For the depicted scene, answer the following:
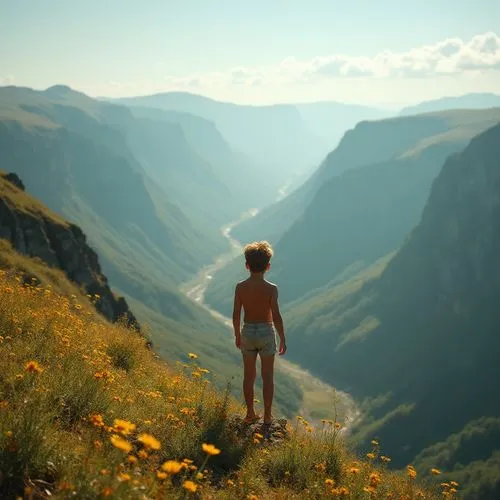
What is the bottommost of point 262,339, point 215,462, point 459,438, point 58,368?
point 459,438

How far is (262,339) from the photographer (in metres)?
11.3

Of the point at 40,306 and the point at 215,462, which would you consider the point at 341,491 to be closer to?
the point at 215,462

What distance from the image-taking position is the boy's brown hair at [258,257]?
11.1 m

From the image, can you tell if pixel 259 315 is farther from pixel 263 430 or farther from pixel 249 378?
pixel 263 430

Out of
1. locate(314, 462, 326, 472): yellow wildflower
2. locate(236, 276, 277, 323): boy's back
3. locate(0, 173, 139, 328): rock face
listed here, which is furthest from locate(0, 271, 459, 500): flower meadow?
Result: locate(0, 173, 139, 328): rock face

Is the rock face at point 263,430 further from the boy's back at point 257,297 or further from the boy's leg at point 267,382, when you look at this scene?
the boy's back at point 257,297

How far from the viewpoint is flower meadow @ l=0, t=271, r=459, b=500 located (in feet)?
20.3

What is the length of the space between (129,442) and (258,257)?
4369mm


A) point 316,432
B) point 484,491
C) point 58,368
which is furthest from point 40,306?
point 484,491

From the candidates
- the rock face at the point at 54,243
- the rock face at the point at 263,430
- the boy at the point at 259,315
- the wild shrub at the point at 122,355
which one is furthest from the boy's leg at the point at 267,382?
the rock face at the point at 54,243

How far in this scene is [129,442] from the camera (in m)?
8.58

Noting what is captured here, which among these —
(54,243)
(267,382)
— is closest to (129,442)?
(267,382)

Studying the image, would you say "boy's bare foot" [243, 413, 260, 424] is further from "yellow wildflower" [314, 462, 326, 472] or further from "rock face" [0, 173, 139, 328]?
"rock face" [0, 173, 139, 328]

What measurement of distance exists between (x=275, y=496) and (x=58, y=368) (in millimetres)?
4215
